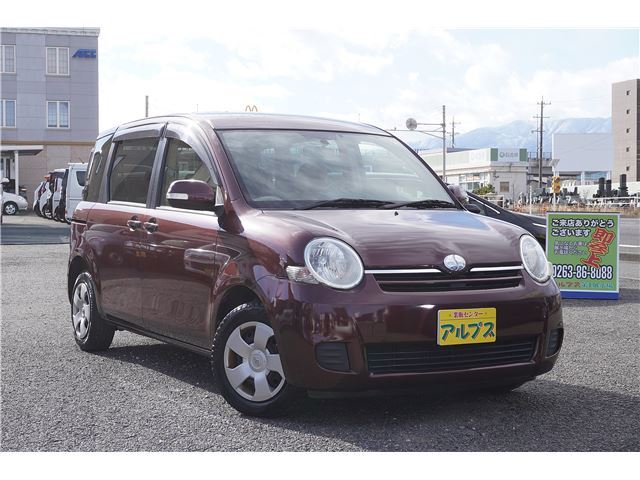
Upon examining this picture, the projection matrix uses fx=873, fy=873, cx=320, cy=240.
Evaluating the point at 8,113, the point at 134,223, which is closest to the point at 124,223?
the point at 134,223

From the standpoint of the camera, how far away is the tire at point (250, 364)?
4523mm

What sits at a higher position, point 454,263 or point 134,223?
point 134,223

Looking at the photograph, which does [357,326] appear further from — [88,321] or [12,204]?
[12,204]

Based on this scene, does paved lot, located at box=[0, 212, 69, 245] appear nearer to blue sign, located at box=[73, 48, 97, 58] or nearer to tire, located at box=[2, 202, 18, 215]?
tire, located at box=[2, 202, 18, 215]

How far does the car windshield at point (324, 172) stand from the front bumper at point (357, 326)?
2.77 ft

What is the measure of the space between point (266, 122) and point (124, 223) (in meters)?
1.23

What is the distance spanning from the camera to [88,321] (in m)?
6.68

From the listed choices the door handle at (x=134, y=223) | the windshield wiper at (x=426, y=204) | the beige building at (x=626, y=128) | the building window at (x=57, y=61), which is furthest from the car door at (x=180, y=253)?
the beige building at (x=626, y=128)

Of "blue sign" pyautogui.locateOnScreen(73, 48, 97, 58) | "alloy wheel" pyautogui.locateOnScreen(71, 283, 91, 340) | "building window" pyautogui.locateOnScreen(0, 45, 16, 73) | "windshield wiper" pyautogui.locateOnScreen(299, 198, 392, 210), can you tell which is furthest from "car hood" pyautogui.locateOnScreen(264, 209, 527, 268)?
"building window" pyautogui.locateOnScreen(0, 45, 16, 73)

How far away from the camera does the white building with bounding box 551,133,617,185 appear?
440ft

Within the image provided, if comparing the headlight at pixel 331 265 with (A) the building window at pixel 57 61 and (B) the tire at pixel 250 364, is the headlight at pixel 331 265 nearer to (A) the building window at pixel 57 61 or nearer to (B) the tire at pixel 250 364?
(B) the tire at pixel 250 364

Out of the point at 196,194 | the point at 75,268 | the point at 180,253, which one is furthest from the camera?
the point at 75,268

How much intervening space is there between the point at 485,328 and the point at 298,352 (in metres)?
0.96

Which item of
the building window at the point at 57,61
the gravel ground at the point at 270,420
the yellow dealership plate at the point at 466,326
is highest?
the building window at the point at 57,61
